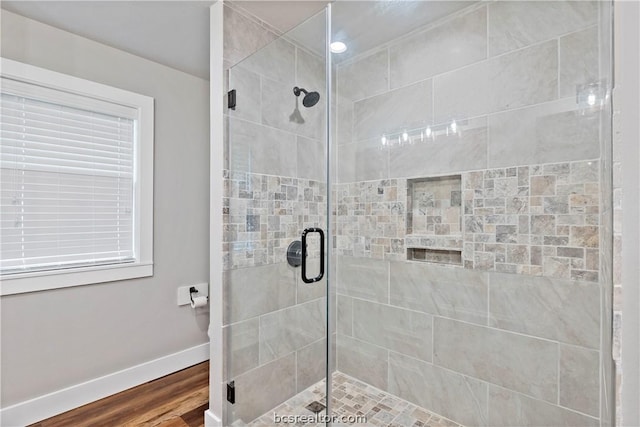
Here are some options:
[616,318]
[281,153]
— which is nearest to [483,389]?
[616,318]

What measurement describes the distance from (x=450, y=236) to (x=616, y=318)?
1.43 metres

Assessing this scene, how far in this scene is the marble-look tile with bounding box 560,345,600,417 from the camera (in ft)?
4.28

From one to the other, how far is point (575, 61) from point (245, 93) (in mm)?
1553

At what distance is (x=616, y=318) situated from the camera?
40 cm

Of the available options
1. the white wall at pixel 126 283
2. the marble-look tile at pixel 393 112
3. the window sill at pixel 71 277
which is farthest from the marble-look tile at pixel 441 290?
the window sill at pixel 71 277

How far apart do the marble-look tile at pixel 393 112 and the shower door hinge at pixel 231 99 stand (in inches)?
32.7

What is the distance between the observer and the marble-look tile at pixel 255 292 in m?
1.64

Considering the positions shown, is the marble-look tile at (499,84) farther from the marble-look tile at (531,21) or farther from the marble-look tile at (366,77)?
the marble-look tile at (366,77)

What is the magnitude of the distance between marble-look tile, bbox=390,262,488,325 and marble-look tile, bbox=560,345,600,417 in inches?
14.3

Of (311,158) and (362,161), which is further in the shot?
(362,161)

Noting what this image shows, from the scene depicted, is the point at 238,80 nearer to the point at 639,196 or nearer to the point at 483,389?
the point at 639,196

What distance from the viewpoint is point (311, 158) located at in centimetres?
161

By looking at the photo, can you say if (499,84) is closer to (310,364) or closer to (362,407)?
(310,364)

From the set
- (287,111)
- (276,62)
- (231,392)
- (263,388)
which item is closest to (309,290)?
(263,388)
